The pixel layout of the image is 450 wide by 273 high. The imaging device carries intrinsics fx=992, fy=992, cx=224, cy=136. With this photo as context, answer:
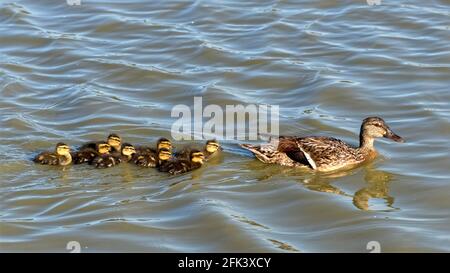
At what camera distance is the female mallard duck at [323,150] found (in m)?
8.53

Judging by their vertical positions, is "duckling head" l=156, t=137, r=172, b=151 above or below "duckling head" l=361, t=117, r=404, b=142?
below

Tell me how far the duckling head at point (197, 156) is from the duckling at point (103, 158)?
2.13ft

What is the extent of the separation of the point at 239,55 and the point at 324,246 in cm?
447

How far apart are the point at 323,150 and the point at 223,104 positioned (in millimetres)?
1627

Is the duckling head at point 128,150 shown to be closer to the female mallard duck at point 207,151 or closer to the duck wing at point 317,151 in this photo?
the female mallard duck at point 207,151

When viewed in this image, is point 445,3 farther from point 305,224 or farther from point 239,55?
point 305,224

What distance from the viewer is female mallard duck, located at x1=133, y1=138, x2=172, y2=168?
837 cm

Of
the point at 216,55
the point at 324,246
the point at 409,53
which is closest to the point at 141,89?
the point at 216,55

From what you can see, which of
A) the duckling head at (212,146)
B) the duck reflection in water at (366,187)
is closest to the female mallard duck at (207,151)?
the duckling head at (212,146)

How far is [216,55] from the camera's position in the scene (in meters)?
11.0
